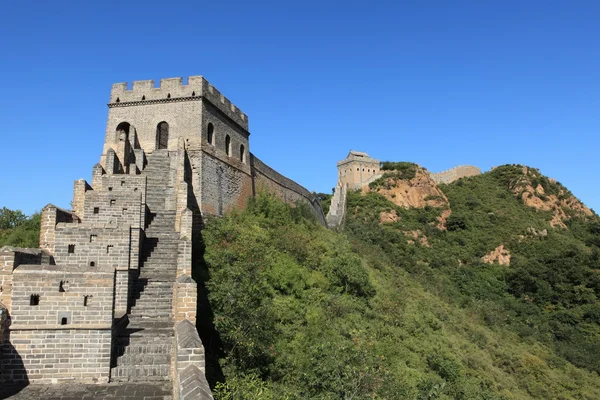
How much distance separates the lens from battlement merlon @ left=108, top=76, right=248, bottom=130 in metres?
18.1

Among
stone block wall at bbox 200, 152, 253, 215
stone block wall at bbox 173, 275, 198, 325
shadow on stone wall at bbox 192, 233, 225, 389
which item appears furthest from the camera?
stone block wall at bbox 200, 152, 253, 215

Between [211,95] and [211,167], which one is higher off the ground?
[211,95]

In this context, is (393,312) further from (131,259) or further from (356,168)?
(356,168)

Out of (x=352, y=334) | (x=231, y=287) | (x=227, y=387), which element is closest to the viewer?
(x=227, y=387)

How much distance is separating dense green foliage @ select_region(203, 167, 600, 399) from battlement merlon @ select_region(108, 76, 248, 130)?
4962mm

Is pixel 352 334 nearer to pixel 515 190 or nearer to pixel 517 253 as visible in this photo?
pixel 517 253

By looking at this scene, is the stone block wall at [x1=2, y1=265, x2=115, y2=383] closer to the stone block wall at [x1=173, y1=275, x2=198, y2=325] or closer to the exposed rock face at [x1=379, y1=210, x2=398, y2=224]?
the stone block wall at [x1=173, y1=275, x2=198, y2=325]

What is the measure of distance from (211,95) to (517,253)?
107 feet

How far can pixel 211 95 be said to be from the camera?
62.1ft

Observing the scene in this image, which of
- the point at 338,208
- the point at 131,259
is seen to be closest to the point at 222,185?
the point at 131,259

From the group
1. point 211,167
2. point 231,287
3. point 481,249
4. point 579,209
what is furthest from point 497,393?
point 579,209

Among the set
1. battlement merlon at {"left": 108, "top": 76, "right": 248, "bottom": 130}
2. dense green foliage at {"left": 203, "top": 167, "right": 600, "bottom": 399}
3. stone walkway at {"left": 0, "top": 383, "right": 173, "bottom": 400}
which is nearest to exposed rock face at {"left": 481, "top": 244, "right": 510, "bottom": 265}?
dense green foliage at {"left": 203, "top": 167, "right": 600, "bottom": 399}

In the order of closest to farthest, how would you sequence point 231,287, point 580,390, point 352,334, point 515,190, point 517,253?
point 231,287 → point 352,334 → point 580,390 → point 517,253 → point 515,190

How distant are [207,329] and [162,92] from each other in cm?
1058
